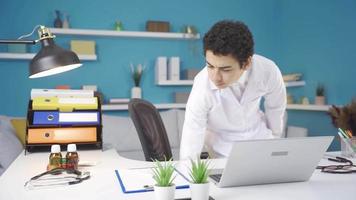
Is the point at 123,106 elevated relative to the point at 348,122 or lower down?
lower down

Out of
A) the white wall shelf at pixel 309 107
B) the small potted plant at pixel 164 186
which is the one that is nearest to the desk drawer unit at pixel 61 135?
the small potted plant at pixel 164 186

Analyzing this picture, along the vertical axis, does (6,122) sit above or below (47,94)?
below

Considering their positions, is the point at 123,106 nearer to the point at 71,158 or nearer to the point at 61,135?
the point at 61,135

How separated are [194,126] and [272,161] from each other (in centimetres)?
58

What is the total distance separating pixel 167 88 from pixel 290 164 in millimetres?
2860

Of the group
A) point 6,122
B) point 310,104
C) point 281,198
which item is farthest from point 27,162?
point 310,104

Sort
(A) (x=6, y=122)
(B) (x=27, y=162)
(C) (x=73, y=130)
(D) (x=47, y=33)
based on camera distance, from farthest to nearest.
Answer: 1. (A) (x=6, y=122)
2. (C) (x=73, y=130)
3. (B) (x=27, y=162)
4. (D) (x=47, y=33)

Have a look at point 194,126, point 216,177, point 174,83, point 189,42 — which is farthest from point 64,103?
point 189,42

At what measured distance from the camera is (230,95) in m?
1.67

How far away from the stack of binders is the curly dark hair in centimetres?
75

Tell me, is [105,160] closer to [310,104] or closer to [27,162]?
[27,162]

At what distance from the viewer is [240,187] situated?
104cm

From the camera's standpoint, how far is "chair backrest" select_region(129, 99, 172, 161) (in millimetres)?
1612

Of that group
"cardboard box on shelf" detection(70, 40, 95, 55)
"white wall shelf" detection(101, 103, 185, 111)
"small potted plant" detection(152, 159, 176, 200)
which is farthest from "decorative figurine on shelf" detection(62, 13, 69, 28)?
"small potted plant" detection(152, 159, 176, 200)
